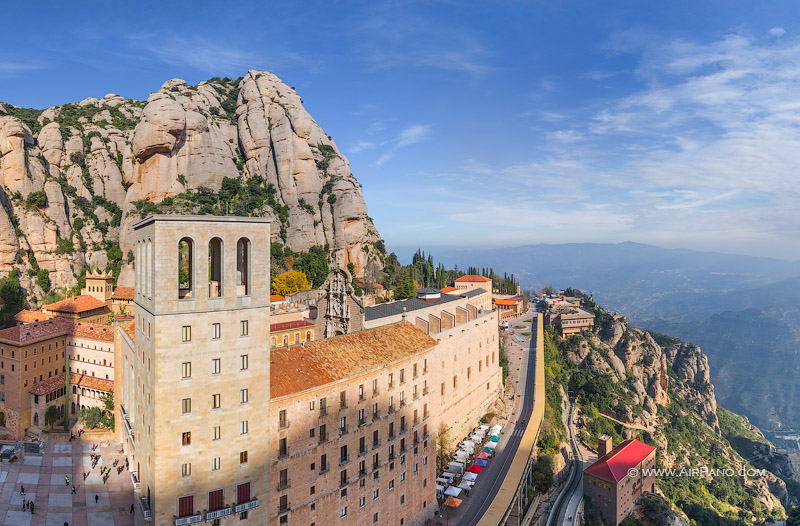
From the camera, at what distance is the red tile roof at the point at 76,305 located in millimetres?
79938

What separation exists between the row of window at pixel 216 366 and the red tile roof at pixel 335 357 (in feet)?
10.5

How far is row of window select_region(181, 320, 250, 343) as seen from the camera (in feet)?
100

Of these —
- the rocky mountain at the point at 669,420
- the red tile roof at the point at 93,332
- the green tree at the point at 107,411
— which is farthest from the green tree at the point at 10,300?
the rocky mountain at the point at 669,420

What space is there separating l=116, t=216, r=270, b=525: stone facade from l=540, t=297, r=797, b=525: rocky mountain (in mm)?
51594

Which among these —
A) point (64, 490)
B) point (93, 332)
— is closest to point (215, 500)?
point (64, 490)


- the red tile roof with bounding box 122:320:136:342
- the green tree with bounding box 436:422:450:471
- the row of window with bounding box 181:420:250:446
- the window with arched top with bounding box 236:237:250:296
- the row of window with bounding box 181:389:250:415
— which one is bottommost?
the green tree with bounding box 436:422:450:471

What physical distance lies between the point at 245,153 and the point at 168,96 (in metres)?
27.6

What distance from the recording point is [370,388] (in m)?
40.1

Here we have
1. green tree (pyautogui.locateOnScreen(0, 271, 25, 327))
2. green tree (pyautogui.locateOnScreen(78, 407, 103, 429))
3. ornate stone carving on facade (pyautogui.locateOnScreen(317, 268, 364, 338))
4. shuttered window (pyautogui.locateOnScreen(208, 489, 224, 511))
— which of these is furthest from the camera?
green tree (pyautogui.locateOnScreen(0, 271, 25, 327))

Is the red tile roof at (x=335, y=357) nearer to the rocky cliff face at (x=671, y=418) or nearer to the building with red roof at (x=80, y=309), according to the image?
the building with red roof at (x=80, y=309)

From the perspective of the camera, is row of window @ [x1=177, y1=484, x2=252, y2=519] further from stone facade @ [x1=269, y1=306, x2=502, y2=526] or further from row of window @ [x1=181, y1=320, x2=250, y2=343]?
row of window @ [x1=181, y1=320, x2=250, y2=343]

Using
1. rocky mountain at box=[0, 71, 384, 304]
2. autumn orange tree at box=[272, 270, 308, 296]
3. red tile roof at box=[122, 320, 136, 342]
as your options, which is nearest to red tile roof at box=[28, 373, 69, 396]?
red tile roof at box=[122, 320, 136, 342]

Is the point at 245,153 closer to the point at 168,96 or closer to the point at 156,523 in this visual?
the point at 168,96

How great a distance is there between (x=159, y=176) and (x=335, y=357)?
100862mm
